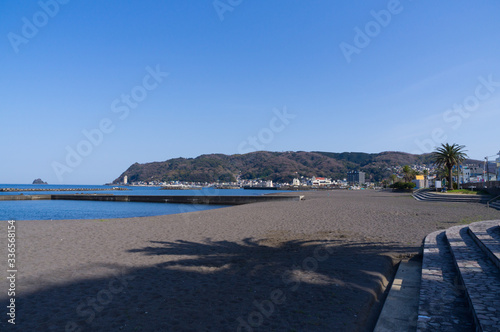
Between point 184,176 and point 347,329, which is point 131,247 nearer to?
point 347,329

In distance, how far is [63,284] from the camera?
608 centimetres

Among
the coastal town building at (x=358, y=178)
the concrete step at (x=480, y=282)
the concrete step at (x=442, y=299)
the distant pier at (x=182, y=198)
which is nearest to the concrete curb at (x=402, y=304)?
the concrete step at (x=442, y=299)

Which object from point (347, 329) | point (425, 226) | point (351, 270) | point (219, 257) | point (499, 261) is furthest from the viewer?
point (425, 226)

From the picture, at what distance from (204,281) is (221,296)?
3.29 ft

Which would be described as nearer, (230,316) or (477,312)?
(477,312)

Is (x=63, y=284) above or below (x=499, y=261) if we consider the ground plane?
below

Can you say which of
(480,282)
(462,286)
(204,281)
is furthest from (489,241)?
(204,281)

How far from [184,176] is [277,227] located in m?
179

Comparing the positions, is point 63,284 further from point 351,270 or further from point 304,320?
point 351,270

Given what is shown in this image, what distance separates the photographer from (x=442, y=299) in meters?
4.78

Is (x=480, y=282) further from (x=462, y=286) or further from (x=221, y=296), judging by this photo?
(x=221, y=296)

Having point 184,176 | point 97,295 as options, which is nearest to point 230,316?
point 97,295

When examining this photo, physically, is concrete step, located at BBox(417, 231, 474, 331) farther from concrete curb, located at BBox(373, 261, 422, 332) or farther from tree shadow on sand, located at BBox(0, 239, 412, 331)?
tree shadow on sand, located at BBox(0, 239, 412, 331)

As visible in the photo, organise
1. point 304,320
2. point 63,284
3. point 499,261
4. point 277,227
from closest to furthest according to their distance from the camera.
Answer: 1. point 304,320
2. point 499,261
3. point 63,284
4. point 277,227
